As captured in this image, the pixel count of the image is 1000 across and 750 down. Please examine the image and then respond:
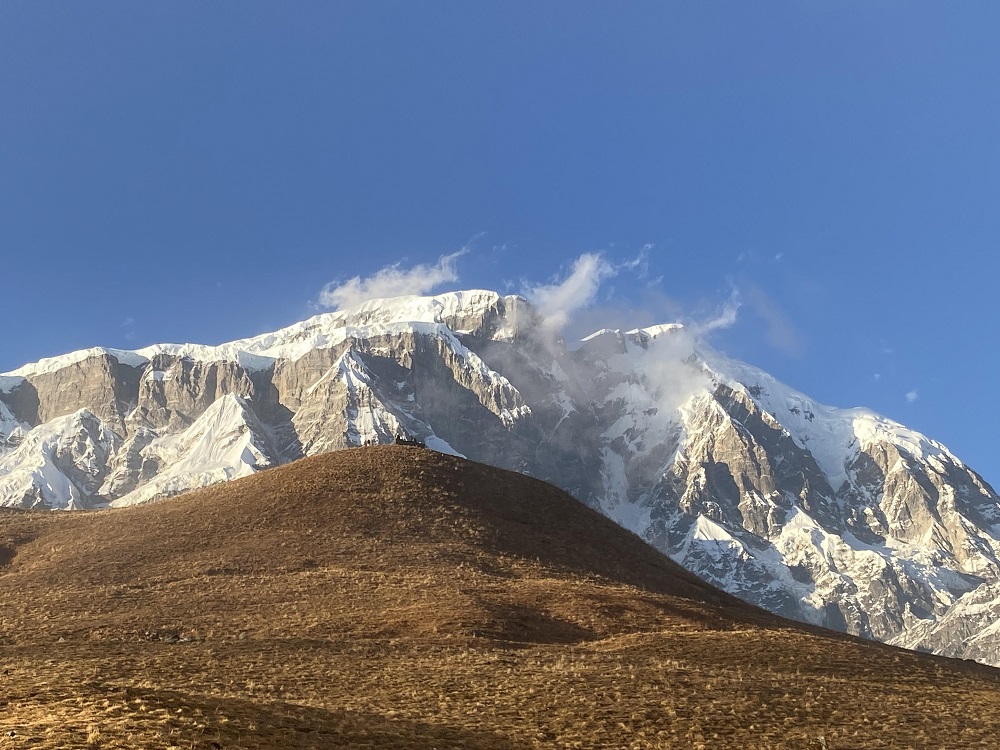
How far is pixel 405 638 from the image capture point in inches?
1590

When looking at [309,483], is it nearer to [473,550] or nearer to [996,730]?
[473,550]

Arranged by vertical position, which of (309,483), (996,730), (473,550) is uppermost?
(309,483)

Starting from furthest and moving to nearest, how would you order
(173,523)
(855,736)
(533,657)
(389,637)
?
(173,523) → (389,637) → (533,657) → (855,736)

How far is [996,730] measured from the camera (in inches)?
1246

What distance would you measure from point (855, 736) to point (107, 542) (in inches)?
1799

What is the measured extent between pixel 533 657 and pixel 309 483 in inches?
1335

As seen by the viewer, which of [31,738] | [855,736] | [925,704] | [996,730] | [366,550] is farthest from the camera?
[366,550]

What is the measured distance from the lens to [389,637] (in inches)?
1606

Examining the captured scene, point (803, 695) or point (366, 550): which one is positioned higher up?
point (366, 550)

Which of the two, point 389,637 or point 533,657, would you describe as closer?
point 533,657

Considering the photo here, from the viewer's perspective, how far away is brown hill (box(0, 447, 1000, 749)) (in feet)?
82.9

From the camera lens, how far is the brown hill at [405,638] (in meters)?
25.3

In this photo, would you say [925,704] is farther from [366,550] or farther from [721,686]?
[366,550]

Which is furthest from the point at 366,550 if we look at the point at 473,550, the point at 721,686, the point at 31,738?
the point at 31,738
